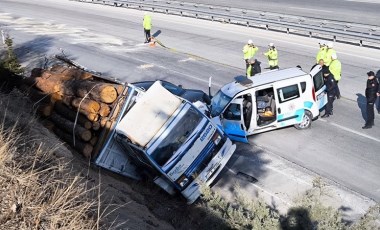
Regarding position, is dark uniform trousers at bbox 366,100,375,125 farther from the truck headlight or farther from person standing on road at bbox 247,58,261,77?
the truck headlight

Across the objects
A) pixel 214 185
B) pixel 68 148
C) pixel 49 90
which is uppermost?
pixel 49 90

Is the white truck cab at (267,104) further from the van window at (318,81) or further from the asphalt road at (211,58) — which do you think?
the asphalt road at (211,58)

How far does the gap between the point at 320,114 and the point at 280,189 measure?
191 inches

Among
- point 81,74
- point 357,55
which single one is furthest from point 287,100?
point 357,55

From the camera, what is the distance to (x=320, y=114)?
49.9ft

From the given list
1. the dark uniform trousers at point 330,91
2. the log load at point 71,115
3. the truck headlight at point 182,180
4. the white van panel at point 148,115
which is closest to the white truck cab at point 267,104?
the dark uniform trousers at point 330,91

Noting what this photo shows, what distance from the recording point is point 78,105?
1184 centimetres

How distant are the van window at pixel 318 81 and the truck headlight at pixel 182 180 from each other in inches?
A: 234

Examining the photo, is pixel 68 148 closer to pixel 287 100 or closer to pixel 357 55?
pixel 287 100

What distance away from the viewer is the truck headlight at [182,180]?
1083 centimetres

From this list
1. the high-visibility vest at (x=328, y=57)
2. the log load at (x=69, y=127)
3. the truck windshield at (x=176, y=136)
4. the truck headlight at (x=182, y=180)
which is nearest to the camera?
the truck windshield at (x=176, y=136)

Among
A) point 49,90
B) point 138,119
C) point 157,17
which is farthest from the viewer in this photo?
point 157,17

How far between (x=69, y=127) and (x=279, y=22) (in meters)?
18.6

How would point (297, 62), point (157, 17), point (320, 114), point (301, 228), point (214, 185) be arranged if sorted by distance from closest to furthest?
1. point (301, 228)
2. point (214, 185)
3. point (320, 114)
4. point (297, 62)
5. point (157, 17)
